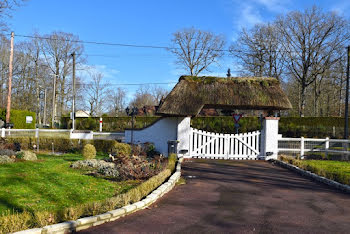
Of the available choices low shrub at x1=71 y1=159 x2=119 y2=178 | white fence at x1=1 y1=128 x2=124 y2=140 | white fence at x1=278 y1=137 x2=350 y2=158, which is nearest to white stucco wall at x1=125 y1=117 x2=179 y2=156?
white fence at x1=1 y1=128 x2=124 y2=140

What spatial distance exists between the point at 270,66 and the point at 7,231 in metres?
38.5

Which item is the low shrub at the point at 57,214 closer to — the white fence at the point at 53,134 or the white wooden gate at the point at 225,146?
the white wooden gate at the point at 225,146

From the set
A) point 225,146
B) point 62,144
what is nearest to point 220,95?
point 225,146

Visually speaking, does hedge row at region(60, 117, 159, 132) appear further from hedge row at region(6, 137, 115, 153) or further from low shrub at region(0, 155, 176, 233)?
low shrub at region(0, 155, 176, 233)

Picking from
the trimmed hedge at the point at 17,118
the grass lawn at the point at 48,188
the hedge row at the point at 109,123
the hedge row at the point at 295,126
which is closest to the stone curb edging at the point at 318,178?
the grass lawn at the point at 48,188

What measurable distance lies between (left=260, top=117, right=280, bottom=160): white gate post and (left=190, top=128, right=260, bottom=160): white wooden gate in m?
0.29

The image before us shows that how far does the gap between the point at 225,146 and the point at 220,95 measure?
2.57 m

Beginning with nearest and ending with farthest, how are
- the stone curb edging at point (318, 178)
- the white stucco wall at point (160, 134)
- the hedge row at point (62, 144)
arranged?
1. the stone curb edging at point (318, 178)
2. the white stucco wall at point (160, 134)
3. the hedge row at point (62, 144)

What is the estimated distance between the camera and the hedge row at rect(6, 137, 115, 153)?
17605mm

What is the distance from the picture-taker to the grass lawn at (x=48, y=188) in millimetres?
5922

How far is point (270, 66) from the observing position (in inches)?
1523

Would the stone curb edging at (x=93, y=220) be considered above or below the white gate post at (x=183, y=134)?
below

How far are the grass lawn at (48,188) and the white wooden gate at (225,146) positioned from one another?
20.8 ft

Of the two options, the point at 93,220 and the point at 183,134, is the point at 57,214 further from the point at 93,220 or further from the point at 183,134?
the point at 183,134
